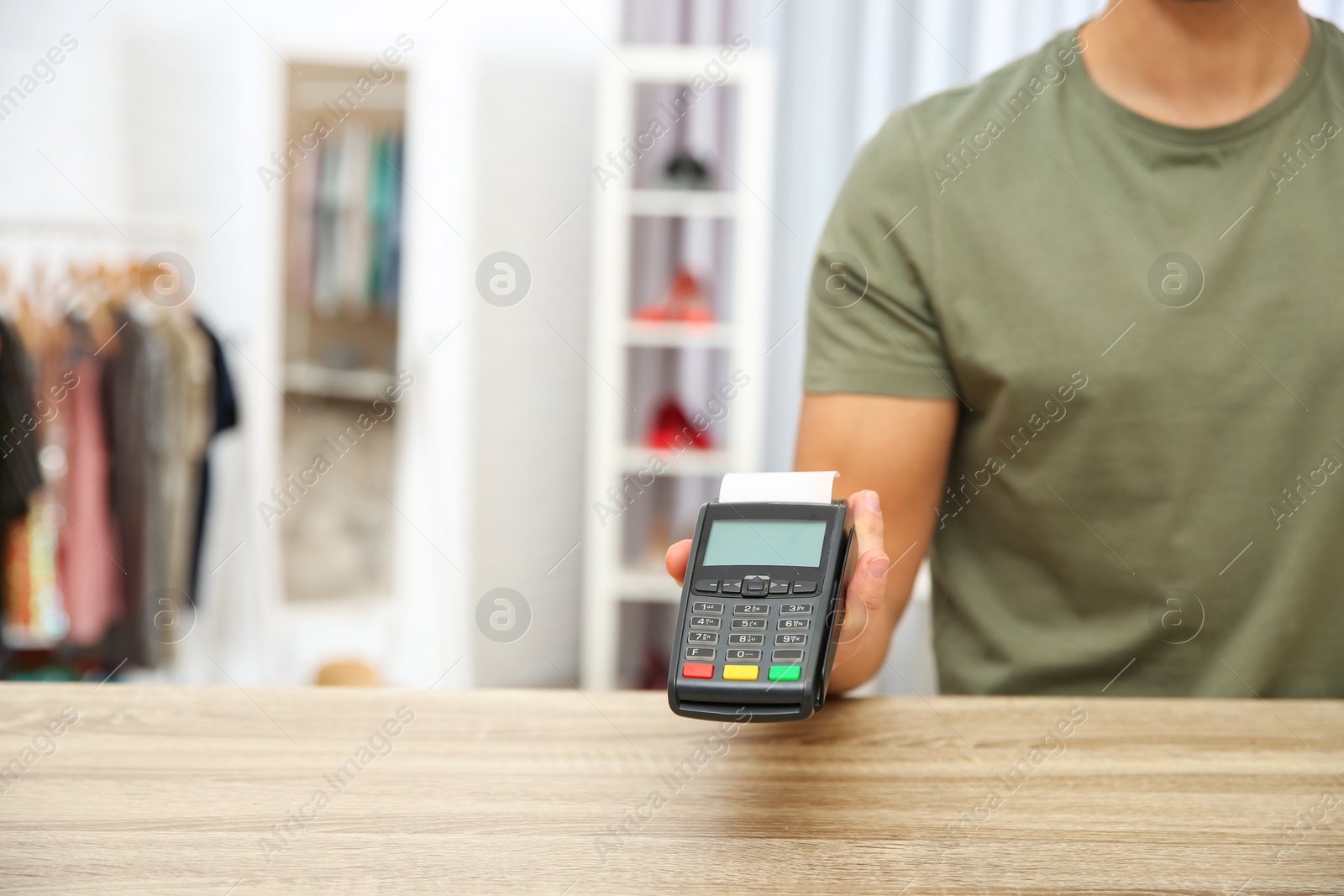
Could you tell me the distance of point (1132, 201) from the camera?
0.70 meters

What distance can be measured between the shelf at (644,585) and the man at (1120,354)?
4.91ft

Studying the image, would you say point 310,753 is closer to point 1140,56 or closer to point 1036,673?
point 1036,673

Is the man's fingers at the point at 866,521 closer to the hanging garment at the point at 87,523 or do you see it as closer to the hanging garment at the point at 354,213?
the hanging garment at the point at 87,523

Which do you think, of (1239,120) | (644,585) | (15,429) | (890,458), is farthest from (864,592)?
(644,585)

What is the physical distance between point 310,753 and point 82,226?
1758 mm

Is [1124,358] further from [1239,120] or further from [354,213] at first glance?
[354,213]

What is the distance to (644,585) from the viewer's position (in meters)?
2.22

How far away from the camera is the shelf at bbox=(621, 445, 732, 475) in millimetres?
2197

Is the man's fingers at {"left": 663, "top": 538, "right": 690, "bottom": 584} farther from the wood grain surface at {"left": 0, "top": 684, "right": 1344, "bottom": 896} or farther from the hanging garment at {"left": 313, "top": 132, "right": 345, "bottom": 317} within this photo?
the hanging garment at {"left": 313, "top": 132, "right": 345, "bottom": 317}

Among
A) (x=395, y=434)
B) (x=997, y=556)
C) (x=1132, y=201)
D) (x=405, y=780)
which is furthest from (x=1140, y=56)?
(x=395, y=434)

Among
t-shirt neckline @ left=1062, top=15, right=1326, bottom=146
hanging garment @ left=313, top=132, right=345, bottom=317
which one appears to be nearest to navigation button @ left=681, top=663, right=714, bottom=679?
t-shirt neckline @ left=1062, top=15, right=1326, bottom=146

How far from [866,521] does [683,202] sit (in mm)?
1720

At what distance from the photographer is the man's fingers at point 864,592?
1.47 feet

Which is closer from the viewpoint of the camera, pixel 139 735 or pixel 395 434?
pixel 139 735
